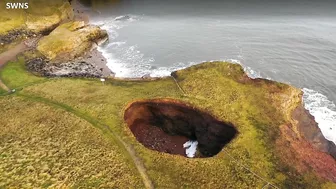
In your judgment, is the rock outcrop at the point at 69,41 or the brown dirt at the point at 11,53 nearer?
the brown dirt at the point at 11,53

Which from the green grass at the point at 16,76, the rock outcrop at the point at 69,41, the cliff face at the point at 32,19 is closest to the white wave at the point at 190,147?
the green grass at the point at 16,76

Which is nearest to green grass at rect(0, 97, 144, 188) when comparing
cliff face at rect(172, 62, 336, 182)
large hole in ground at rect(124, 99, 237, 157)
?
large hole in ground at rect(124, 99, 237, 157)

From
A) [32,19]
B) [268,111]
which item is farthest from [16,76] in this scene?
[268,111]

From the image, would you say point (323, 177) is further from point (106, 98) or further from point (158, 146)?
point (106, 98)

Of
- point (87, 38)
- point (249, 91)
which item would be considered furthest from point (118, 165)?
point (87, 38)

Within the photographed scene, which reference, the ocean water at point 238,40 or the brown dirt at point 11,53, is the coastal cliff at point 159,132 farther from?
the ocean water at point 238,40

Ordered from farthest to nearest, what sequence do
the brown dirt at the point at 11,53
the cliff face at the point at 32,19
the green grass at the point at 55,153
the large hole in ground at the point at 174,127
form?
the cliff face at the point at 32,19, the brown dirt at the point at 11,53, the large hole in ground at the point at 174,127, the green grass at the point at 55,153

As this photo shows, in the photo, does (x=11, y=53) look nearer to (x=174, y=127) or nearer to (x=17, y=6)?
(x=17, y=6)

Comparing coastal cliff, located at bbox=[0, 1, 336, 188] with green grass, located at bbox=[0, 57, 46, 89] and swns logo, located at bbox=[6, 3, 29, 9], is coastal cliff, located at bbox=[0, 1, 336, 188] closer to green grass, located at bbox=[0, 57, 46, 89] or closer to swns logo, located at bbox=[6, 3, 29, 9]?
green grass, located at bbox=[0, 57, 46, 89]
